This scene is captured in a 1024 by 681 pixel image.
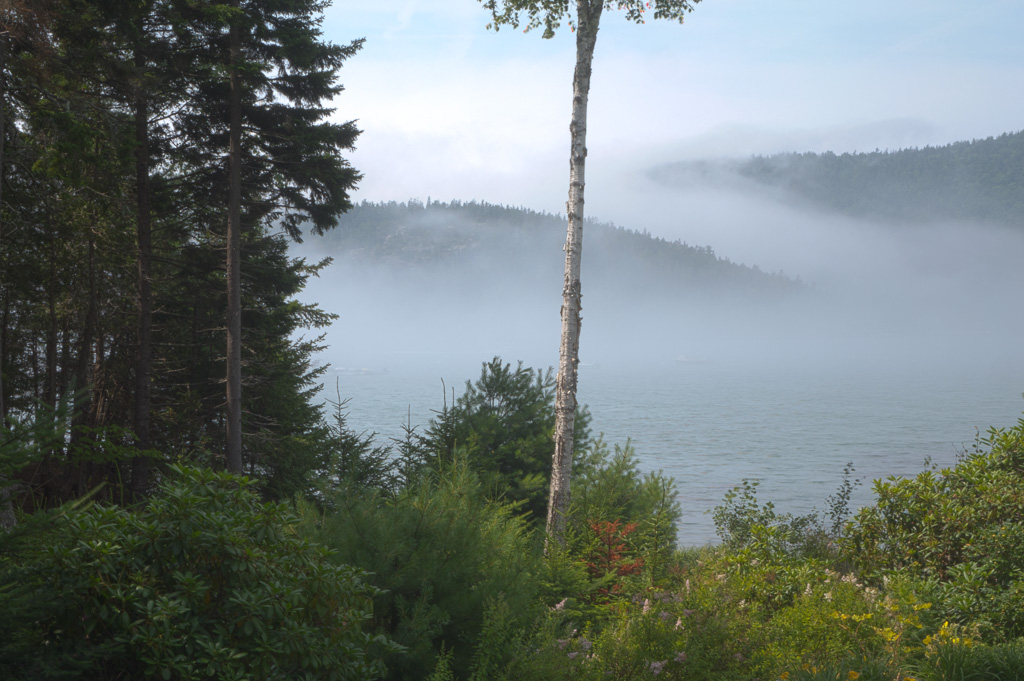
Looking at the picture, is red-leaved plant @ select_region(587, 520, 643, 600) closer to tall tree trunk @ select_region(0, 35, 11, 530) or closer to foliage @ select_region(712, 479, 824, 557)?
foliage @ select_region(712, 479, 824, 557)

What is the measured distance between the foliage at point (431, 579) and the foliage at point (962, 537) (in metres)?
3.58

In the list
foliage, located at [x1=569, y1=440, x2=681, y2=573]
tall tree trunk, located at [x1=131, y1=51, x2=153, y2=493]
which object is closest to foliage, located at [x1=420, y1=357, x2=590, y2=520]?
foliage, located at [x1=569, y1=440, x2=681, y2=573]

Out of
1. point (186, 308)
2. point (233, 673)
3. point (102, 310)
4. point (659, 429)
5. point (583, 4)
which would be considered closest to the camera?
point (233, 673)

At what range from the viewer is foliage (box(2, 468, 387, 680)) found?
2557mm

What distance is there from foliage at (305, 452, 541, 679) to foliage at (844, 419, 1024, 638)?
3576mm

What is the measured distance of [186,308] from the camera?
16.1 m

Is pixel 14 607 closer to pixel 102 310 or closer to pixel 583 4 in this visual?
pixel 583 4

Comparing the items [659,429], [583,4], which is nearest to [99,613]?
[583,4]

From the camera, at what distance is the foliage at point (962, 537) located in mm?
5484

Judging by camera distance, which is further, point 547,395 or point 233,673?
point 547,395

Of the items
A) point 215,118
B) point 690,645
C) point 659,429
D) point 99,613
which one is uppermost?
point 215,118

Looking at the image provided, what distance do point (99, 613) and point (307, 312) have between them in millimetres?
14685

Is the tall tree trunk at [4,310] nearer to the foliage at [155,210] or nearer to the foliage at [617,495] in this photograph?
the foliage at [155,210]

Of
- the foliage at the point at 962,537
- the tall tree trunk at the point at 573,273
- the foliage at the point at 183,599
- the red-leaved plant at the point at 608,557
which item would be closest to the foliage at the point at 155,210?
the tall tree trunk at the point at 573,273
